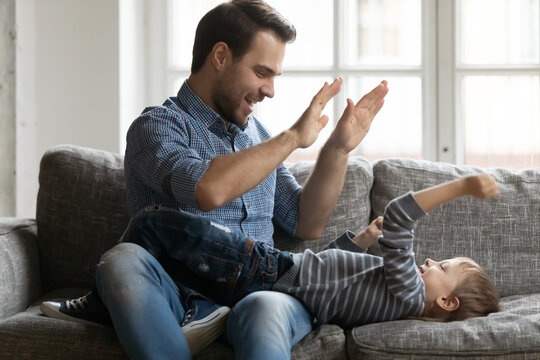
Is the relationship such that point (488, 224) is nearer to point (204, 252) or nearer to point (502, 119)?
point (204, 252)

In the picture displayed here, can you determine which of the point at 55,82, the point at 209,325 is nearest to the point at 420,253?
the point at 209,325

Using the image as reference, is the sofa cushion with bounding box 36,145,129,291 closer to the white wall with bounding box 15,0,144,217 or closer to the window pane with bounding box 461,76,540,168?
the white wall with bounding box 15,0,144,217

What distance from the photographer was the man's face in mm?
2197

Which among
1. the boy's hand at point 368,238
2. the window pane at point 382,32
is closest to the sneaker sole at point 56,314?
the boy's hand at point 368,238

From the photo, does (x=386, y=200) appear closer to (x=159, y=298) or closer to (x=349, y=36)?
(x=159, y=298)

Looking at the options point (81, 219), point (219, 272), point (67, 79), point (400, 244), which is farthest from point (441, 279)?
point (67, 79)

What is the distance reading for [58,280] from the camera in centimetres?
242

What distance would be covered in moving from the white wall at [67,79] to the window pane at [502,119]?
4.97 ft

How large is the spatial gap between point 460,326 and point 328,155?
0.60 meters

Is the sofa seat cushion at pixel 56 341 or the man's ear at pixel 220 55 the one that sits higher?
the man's ear at pixel 220 55

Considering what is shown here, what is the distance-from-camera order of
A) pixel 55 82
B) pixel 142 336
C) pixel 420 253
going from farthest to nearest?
pixel 55 82 → pixel 420 253 → pixel 142 336

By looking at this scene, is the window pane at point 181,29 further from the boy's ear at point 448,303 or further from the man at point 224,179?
the boy's ear at point 448,303

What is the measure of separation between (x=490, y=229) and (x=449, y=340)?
65 cm

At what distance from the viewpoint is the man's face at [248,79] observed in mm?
2197
